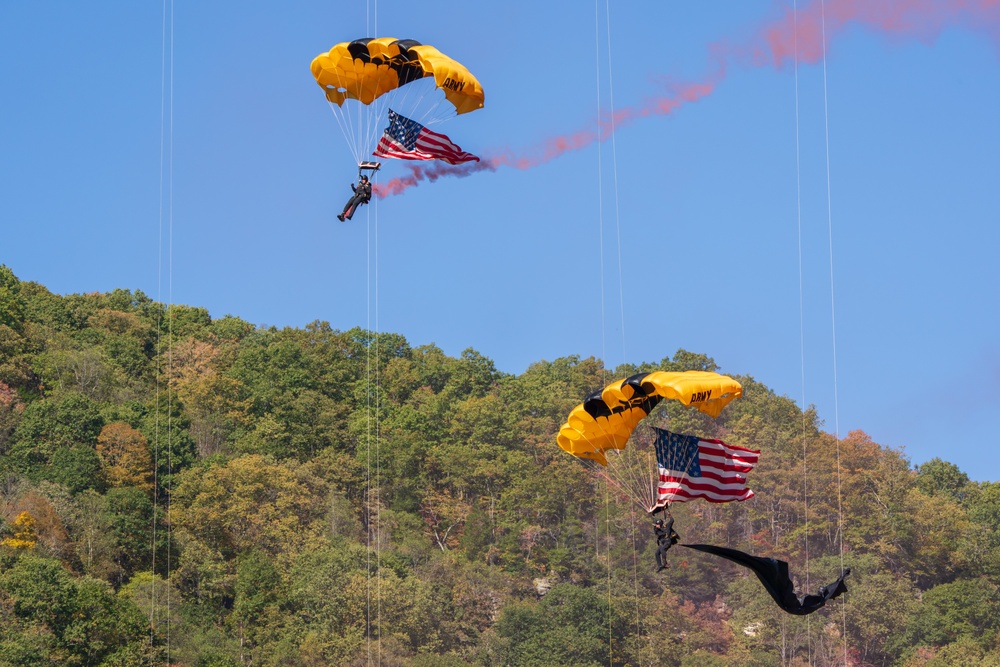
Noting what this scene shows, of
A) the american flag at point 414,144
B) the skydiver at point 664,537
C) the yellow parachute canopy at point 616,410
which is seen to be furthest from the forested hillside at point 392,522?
the skydiver at point 664,537

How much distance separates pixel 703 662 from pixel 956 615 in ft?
39.8

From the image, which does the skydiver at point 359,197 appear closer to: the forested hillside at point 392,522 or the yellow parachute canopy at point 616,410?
the yellow parachute canopy at point 616,410

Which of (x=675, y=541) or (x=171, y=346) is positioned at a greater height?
(x=171, y=346)

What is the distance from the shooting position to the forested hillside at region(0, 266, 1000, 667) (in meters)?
87.6

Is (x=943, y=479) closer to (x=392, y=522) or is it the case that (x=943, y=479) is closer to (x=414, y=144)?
(x=392, y=522)

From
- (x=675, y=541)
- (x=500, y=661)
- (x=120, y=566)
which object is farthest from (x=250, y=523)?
(x=675, y=541)

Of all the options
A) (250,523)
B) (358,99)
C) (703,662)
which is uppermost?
(358,99)

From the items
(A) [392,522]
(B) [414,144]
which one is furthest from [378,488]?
(B) [414,144]

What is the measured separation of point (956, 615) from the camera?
9700 centimetres

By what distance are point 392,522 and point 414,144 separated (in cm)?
4845

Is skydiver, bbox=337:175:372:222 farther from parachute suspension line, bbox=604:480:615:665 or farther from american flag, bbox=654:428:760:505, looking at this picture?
parachute suspension line, bbox=604:480:615:665

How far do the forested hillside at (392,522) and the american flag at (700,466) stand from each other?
1333 inches

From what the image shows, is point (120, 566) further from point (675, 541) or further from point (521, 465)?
point (675, 541)

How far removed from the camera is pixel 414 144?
53.8 metres
